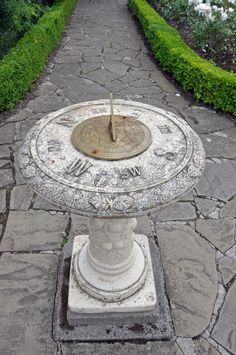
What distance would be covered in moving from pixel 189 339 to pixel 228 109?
3.83 metres

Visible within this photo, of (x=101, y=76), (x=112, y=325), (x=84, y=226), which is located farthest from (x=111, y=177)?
(x=101, y=76)

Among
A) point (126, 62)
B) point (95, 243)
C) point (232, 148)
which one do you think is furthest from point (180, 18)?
point (95, 243)

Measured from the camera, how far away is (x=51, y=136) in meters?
2.32

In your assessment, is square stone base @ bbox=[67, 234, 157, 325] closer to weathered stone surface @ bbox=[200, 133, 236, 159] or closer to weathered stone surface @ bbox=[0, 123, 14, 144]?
weathered stone surface @ bbox=[200, 133, 236, 159]

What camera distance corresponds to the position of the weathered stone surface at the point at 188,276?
284cm

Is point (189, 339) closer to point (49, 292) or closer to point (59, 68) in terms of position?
point (49, 292)

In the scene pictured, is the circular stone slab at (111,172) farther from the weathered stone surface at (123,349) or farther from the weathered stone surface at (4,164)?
the weathered stone surface at (4,164)

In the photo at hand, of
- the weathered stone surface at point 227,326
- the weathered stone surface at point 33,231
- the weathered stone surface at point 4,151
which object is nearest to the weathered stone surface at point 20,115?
the weathered stone surface at point 4,151

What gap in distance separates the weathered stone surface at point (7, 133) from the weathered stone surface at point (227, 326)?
11.0 feet

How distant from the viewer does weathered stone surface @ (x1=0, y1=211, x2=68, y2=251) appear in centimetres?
340

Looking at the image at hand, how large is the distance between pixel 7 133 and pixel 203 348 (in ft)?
12.1

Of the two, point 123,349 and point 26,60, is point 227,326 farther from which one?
point 26,60

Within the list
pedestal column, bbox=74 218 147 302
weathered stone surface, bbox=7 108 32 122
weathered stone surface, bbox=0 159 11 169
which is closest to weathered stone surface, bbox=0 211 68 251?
pedestal column, bbox=74 218 147 302

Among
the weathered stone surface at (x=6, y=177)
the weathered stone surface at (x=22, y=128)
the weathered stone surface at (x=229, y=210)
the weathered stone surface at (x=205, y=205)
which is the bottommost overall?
the weathered stone surface at (x=6, y=177)
